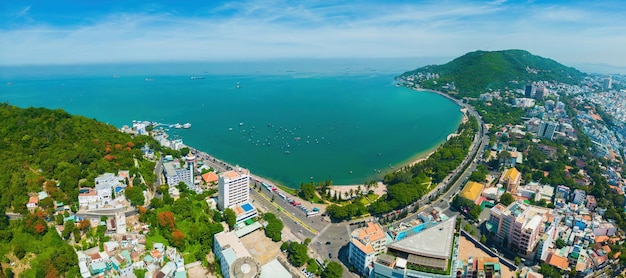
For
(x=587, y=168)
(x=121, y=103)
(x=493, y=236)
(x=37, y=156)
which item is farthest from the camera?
(x=121, y=103)

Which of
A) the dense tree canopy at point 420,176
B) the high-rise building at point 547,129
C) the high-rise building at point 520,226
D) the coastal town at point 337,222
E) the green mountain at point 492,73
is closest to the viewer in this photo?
the coastal town at point 337,222

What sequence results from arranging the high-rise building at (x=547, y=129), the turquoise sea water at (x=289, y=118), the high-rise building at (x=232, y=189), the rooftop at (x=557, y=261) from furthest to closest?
1. the high-rise building at (x=547, y=129)
2. the turquoise sea water at (x=289, y=118)
3. the high-rise building at (x=232, y=189)
4. the rooftop at (x=557, y=261)

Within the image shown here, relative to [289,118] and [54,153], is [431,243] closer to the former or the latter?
[54,153]

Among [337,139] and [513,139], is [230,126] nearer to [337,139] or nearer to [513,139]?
[337,139]

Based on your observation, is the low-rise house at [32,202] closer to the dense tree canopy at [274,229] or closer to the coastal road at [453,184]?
the dense tree canopy at [274,229]

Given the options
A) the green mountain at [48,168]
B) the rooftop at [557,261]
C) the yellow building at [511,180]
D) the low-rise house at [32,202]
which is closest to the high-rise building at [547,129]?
the yellow building at [511,180]

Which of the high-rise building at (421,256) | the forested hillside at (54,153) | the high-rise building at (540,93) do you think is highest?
Answer: the high-rise building at (540,93)

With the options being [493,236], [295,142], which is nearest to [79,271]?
[493,236]
